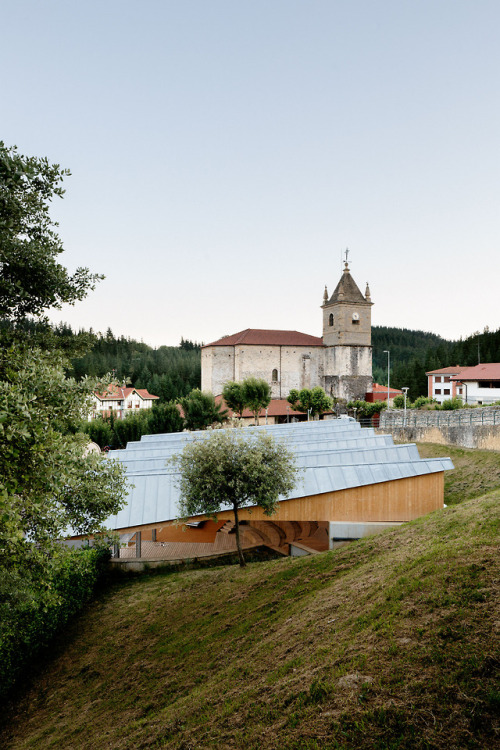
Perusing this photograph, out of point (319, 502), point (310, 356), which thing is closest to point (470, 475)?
point (319, 502)

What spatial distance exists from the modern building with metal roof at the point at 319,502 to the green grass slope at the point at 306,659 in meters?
3.54

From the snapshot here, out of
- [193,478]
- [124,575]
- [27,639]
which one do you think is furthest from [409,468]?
[27,639]

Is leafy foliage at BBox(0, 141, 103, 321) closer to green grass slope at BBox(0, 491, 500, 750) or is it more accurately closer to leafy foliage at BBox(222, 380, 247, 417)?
green grass slope at BBox(0, 491, 500, 750)

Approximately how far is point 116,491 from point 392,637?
231 inches

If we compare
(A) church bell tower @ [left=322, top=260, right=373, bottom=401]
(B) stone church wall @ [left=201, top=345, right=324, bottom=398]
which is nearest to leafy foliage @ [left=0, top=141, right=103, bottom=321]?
(B) stone church wall @ [left=201, top=345, right=324, bottom=398]

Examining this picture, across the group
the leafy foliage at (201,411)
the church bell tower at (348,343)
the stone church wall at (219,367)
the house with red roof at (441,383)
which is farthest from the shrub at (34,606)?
the house with red roof at (441,383)

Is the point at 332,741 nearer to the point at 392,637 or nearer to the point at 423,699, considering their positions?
the point at 423,699

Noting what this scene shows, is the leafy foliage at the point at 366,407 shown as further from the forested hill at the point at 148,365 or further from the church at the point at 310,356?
the forested hill at the point at 148,365

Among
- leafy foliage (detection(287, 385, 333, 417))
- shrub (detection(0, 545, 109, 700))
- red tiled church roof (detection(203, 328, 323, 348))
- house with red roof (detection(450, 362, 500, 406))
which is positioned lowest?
shrub (detection(0, 545, 109, 700))

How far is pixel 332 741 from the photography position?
4.80 m

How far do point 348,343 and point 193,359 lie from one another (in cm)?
7817

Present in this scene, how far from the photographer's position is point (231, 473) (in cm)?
1404

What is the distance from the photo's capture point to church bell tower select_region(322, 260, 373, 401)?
232 feet

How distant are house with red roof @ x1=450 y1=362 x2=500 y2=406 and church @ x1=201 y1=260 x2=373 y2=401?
15158 millimetres
